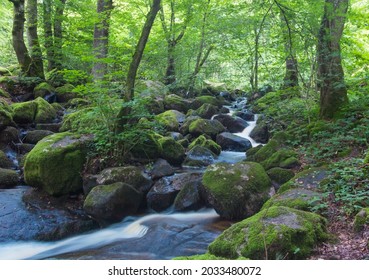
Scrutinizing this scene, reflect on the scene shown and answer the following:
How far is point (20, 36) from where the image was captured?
41.4ft

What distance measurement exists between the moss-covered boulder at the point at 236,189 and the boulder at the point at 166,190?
92cm

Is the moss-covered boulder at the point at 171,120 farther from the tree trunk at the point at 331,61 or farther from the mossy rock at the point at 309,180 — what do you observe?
the mossy rock at the point at 309,180

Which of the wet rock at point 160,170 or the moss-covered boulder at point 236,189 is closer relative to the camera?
the moss-covered boulder at point 236,189

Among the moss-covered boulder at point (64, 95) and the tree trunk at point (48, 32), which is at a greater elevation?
the tree trunk at point (48, 32)

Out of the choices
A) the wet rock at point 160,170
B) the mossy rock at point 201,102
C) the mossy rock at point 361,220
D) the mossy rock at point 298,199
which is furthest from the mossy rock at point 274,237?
the mossy rock at point 201,102

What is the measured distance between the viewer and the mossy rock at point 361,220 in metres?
3.54

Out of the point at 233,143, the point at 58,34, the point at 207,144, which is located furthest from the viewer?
the point at 58,34

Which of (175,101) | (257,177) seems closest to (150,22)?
(257,177)

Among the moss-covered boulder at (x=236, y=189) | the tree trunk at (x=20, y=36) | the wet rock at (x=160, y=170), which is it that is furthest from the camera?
the tree trunk at (x=20, y=36)

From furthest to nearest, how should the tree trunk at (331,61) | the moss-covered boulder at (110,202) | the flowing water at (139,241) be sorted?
the tree trunk at (331,61) < the moss-covered boulder at (110,202) < the flowing water at (139,241)

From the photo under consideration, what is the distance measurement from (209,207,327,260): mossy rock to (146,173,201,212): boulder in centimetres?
332

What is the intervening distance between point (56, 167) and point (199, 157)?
4193mm

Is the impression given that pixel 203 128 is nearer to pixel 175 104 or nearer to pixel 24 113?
pixel 175 104

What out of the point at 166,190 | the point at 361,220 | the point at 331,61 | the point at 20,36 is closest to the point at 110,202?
the point at 166,190
